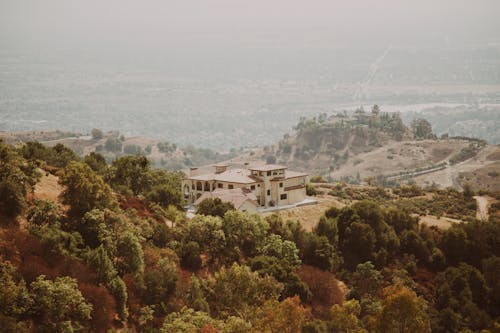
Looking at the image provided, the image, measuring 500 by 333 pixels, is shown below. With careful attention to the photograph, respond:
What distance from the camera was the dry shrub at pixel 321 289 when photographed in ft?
163

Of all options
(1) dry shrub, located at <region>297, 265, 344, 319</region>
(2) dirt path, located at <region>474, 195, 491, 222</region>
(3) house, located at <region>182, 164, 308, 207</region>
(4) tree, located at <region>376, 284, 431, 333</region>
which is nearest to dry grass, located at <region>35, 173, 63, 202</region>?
(1) dry shrub, located at <region>297, 265, 344, 319</region>

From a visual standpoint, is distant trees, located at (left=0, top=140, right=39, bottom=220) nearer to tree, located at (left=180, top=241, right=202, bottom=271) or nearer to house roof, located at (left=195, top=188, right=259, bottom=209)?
tree, located at (left=180, top=241, right=202, bottom=271)

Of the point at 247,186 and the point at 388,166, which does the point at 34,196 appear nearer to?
the point at 247,186

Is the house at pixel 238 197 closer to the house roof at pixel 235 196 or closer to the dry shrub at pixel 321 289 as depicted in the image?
the house roof at pixel 235 196

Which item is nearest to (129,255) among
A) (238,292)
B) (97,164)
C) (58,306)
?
(238,292)

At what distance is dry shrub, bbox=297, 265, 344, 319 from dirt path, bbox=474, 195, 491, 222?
31908 mm

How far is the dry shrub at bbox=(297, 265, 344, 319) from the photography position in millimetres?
49594

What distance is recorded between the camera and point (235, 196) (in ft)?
202

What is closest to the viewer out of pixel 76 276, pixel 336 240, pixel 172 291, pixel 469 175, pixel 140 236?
pixel 76 276

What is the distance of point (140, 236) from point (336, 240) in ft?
62.7

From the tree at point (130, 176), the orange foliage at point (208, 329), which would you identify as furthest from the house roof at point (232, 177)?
the orange foliage at point (208, 329)

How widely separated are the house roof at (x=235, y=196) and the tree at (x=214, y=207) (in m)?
2.45

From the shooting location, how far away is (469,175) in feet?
520

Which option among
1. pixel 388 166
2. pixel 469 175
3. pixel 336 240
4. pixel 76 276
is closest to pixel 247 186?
pixel 336 240
